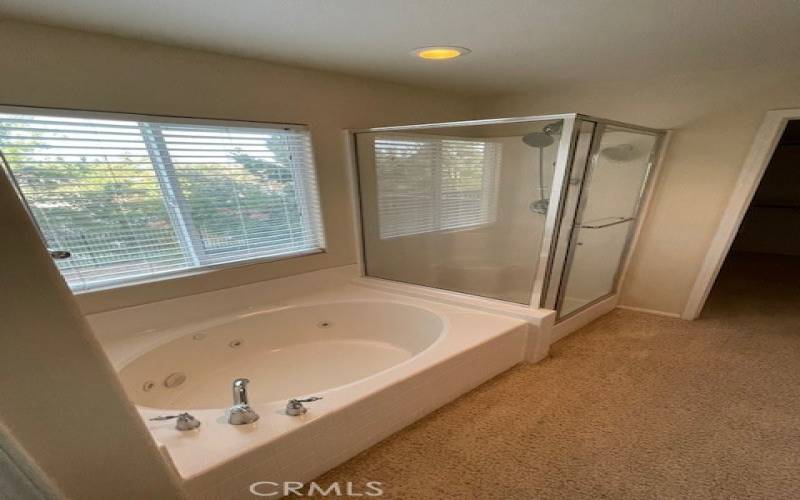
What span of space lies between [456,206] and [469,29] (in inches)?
59.8

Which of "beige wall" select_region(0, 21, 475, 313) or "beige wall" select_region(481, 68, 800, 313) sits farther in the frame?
"beige wall" select_region(481, 68, 800, 313)

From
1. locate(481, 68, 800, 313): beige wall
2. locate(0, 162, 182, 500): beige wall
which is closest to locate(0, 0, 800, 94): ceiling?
locate(481, 68, 800, 313): beige wall

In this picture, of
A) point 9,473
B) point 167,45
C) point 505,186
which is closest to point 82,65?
point 167,45

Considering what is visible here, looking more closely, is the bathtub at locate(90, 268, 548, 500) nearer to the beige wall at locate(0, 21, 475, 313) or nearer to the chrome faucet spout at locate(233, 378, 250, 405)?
the chrome faucet spout at locate(233, 378, 250, 405)

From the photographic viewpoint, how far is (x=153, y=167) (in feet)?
5.29

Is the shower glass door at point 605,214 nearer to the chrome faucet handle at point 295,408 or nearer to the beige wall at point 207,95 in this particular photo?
the beige wall at point 207,95

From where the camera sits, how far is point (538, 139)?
211 cm

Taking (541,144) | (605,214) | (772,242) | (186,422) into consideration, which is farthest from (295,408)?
(772,242)

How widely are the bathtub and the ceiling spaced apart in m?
1.39

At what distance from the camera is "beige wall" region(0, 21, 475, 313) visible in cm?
129

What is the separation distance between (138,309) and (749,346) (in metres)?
3.83

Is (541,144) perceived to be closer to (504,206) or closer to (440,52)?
(504,206)

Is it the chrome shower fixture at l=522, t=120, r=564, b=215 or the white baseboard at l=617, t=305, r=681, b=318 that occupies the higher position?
the chrome shower fixture at l=522, t=120, r=564, b=215

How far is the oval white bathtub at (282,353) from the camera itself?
1.68m
